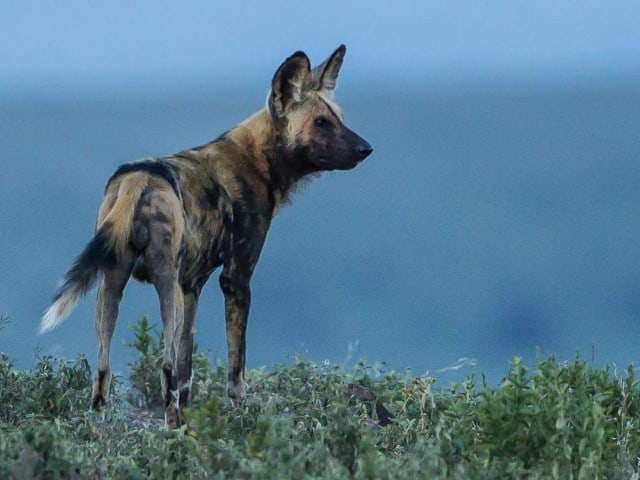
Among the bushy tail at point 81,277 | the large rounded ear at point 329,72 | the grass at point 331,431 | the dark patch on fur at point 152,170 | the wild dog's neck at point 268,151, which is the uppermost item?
the large rounded ear at point 329,72

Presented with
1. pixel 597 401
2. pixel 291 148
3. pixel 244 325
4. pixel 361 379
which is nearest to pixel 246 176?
pixel 291 148

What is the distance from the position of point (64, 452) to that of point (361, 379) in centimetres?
348

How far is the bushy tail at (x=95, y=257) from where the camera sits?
6.64 metres

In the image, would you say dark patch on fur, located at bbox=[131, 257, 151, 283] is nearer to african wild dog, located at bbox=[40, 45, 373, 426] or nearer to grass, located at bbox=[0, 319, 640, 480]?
african wild dog, located at bbox=[40, 45, 373, 426]

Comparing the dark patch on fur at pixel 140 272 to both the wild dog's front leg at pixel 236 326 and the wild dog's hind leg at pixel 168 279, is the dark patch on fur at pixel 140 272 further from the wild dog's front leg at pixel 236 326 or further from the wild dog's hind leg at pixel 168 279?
the wild dog's front leg at pixel 236 326

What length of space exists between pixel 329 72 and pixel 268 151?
671 millimetres

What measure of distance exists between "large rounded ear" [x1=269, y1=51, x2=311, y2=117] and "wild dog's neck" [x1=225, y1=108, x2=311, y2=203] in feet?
0.37

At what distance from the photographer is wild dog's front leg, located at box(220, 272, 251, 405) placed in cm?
795

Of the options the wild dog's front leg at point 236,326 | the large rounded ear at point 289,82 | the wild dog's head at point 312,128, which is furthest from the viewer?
the wild dog's head at point 312,128

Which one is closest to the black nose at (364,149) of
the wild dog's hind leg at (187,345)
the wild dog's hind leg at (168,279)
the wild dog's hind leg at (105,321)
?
the wild dog's hind leg at (187,345)

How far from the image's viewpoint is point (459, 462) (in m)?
5.75

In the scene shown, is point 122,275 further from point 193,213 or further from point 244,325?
point 244,325

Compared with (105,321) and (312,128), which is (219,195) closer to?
(312,128)

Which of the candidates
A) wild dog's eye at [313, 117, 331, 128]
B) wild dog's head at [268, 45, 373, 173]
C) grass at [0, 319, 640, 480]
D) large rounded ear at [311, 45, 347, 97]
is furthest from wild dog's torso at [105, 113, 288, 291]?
grass at [0, 319, 640, 480]
